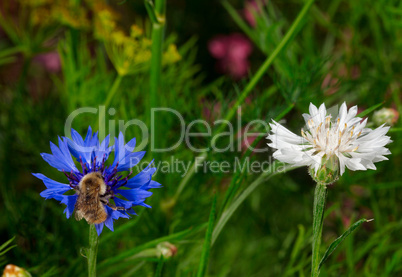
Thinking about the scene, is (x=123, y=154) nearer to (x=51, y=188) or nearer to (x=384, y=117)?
(x=51, y=188)

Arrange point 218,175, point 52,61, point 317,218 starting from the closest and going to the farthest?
point 317,218
point 218,175
point 52,61

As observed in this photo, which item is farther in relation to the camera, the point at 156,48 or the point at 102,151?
the point at 156,48

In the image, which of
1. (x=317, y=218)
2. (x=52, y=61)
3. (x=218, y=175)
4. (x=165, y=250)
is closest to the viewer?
(x=317, y=218)

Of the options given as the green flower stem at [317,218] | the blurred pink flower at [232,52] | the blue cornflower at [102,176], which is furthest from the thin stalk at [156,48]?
the blurred pink flower at [232,52]

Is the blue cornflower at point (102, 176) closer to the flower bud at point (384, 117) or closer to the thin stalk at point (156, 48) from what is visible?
the thin stalk at point (156, 48)

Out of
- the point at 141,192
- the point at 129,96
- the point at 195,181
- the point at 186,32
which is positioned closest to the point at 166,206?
the point at 195,181

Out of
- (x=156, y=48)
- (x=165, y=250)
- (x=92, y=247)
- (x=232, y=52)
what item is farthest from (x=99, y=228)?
(x=232, y=52)
